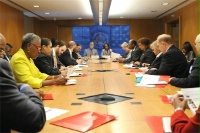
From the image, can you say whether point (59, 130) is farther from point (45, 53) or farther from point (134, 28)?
point (134, 28)

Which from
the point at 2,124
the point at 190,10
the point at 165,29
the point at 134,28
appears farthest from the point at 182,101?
the point at 134,28

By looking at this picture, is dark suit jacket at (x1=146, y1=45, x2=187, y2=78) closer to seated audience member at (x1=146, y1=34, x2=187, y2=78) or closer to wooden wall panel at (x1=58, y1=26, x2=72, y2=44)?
seated audience member at (x1=146, y1=34, x2=187, y2=78)

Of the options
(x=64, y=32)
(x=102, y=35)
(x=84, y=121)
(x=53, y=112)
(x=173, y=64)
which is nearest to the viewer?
(x=84, y=121)

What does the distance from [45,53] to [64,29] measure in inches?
422

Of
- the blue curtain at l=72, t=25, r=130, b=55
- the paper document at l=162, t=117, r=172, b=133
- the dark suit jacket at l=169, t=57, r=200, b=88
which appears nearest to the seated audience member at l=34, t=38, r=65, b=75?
the dark suit jacket at l=169, t=57, r=200, b=88

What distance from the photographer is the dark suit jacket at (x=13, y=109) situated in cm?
109

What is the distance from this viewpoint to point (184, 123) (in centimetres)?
140

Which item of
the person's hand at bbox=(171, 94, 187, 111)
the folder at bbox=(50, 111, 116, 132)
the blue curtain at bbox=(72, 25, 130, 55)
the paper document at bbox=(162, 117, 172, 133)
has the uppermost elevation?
the blue curtain at bbox=(72, 25, 130, 55)

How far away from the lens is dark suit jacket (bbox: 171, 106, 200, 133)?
4.14ft

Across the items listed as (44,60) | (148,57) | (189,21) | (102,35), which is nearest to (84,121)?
(44,60)

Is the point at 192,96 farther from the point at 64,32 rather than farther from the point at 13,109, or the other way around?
the point at 64,32

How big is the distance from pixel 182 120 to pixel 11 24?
9213 millimetres

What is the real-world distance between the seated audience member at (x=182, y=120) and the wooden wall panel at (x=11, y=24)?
7.98m

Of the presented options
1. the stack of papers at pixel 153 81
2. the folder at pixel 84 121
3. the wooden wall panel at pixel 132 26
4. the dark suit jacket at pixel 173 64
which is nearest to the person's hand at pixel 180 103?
the folder at pixel 84 121
